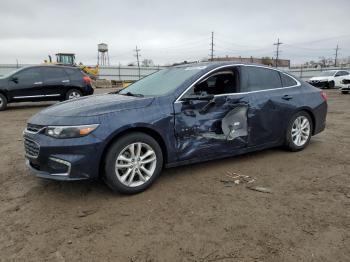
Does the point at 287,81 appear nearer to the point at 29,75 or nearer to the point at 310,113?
the point at 310,113

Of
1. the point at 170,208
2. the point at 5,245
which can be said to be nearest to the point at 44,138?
the point at 5,245

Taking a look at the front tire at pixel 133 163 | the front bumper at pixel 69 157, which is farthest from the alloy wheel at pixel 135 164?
the front bumper at pixel 69 157

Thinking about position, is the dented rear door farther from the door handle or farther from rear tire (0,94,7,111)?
rear tire (0,94,7,111)

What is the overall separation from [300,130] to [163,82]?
250 cm

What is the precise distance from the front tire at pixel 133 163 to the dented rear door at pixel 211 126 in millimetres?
382

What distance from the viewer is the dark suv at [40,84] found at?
12.3 metres

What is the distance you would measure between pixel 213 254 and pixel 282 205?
1.22 metres

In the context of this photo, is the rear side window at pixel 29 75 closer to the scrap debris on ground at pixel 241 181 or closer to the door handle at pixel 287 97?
the door handle at pixel 287 97

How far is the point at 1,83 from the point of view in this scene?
39.8 ft

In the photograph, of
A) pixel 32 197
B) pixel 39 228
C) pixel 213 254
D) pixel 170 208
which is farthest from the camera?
pixel 32 197

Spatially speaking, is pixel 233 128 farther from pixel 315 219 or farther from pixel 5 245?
pixel 5 245

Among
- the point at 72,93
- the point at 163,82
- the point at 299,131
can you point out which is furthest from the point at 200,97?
the point at 72,93

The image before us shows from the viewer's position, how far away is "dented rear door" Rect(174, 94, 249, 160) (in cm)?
436

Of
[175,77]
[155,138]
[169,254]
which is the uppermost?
[175,77]
